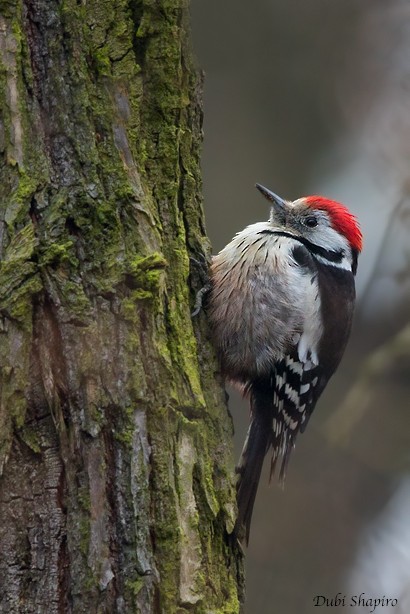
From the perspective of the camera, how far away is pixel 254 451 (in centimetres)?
382

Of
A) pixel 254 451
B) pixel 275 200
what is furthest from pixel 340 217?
pixel 254 451

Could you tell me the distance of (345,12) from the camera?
5543mm

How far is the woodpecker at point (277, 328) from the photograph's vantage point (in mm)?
3854

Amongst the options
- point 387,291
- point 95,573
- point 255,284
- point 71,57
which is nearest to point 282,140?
point 387,291

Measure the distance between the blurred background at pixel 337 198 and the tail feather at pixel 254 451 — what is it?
84cm

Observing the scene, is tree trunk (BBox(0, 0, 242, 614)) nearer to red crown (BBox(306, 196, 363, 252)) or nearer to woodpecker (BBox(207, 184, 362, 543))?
woodpecker (BBox(207, 184, 362, 543))

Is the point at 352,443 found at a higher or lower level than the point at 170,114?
lower

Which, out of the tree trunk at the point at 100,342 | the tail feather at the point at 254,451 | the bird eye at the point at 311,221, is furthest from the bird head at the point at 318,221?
the tree trunk at the point at 100,342

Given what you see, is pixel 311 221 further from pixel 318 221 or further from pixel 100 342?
pixel 100 342

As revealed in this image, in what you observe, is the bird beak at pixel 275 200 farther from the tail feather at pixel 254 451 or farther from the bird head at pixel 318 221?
the tail feather at pixel 254 451

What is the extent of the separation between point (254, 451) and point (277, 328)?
68 centimetres

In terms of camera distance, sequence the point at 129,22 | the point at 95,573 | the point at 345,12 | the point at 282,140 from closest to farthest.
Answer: the point at 95,573 → the point at 129,22 → the point at 345,12 → the point at 282,140

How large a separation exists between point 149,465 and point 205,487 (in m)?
0.28

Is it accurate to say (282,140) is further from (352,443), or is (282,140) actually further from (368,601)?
(368,601)
